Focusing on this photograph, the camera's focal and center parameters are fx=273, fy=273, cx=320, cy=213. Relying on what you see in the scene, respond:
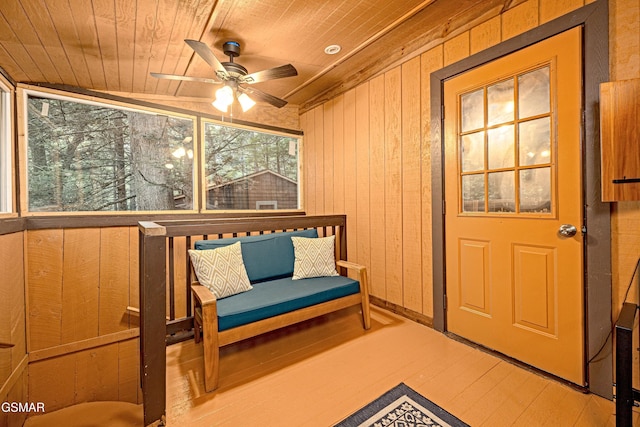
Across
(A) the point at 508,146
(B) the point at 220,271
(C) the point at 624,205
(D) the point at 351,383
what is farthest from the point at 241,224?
(C) the point at 624,205

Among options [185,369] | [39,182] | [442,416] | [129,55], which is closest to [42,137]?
[39,182]

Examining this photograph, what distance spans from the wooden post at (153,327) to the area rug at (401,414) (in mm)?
1013

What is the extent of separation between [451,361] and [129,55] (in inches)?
142

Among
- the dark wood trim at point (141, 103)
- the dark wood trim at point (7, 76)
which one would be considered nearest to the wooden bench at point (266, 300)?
the dark wood trim at point (141, 103)

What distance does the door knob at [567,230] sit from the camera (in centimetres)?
171

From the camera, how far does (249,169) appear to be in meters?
3.86

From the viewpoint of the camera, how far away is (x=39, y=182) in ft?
8.48

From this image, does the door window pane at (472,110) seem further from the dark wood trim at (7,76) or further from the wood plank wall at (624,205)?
the dark wood trim at (7,76)

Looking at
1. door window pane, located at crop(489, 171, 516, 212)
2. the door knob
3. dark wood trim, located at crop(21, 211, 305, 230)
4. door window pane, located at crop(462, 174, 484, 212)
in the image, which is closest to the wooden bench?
dark wood trim, located at crop(21, 211, 305, 230)

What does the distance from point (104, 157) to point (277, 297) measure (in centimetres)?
246

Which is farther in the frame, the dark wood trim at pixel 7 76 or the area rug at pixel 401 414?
the dark wood trim at pixel 7 76

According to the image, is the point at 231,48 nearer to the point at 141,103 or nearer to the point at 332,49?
the point at 332,49

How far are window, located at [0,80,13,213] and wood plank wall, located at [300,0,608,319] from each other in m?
3.13

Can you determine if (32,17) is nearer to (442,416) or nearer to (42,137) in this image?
(42,137)
